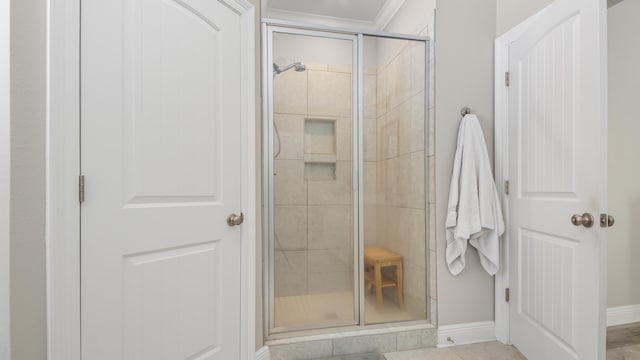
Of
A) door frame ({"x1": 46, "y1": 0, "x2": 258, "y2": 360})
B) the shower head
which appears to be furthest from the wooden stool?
door frame ({"x1": 46, "y1": 0, "x2": 258, "y2": 360})

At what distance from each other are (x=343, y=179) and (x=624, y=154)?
200cm

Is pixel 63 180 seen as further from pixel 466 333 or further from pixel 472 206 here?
pixel 466 333

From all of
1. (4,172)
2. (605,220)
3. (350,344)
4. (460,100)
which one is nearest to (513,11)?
(460,100)

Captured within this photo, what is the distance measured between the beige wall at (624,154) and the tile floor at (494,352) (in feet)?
0.88

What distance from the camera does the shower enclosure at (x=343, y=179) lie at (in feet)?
5.98

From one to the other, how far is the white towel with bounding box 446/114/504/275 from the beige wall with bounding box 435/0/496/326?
2.5 inches

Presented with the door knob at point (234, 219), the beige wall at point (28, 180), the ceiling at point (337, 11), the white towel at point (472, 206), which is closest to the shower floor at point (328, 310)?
the white towel at point (472, 206)

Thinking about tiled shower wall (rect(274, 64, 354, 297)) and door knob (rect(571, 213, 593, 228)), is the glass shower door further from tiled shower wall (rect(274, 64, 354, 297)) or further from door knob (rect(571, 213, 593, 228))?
door knob (rect(571, 213, 593, 228))

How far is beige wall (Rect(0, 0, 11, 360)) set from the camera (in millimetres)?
833

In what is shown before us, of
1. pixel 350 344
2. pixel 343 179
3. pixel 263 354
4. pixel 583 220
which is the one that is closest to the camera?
pixel 583 220

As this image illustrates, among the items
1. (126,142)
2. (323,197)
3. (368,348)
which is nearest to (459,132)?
(323,197)

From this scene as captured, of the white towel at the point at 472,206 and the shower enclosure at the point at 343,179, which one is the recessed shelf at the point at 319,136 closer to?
the shower enclosure at the point at 343,179

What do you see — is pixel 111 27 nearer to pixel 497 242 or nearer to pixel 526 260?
pixel 497 242

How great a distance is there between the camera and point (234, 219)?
148cm
